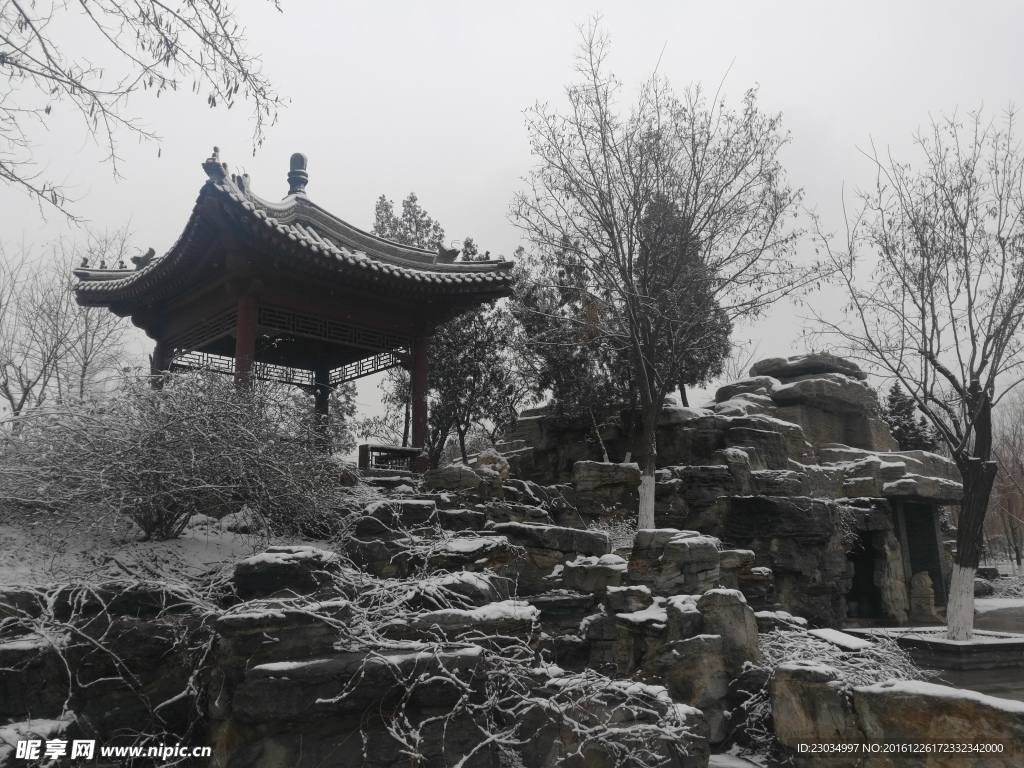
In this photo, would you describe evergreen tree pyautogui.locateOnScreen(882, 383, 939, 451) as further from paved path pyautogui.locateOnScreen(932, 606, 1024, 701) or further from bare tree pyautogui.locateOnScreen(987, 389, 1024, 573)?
paved path pyautogui.locateOnScreen(932, 606, 1024, 701)

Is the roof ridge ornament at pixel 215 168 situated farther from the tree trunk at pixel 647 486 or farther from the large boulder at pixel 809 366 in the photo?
the large boulder at pixel 809 366

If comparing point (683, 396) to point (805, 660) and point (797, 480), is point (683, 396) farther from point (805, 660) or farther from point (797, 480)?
point (805, 660)

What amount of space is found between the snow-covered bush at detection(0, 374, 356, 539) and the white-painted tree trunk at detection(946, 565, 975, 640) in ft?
26.3

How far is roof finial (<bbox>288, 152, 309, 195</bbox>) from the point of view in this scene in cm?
1056

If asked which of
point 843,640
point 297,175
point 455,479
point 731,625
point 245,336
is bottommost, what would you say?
point 843,640

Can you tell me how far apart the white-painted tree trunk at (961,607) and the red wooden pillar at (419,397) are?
274 inches

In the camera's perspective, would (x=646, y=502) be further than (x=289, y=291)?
Yes

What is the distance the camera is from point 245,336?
8.08 m

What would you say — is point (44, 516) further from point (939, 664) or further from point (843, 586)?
point (843, 586)

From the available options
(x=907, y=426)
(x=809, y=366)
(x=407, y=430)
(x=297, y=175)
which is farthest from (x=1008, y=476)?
(x=297, y=175)

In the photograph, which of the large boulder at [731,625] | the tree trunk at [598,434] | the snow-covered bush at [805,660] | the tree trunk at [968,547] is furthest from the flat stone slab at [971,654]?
the tree trunk at [598,434]

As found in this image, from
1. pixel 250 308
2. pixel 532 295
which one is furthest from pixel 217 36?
pixel 532 295

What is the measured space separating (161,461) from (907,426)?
2257cm

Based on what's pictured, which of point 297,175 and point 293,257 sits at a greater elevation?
point 297,175
